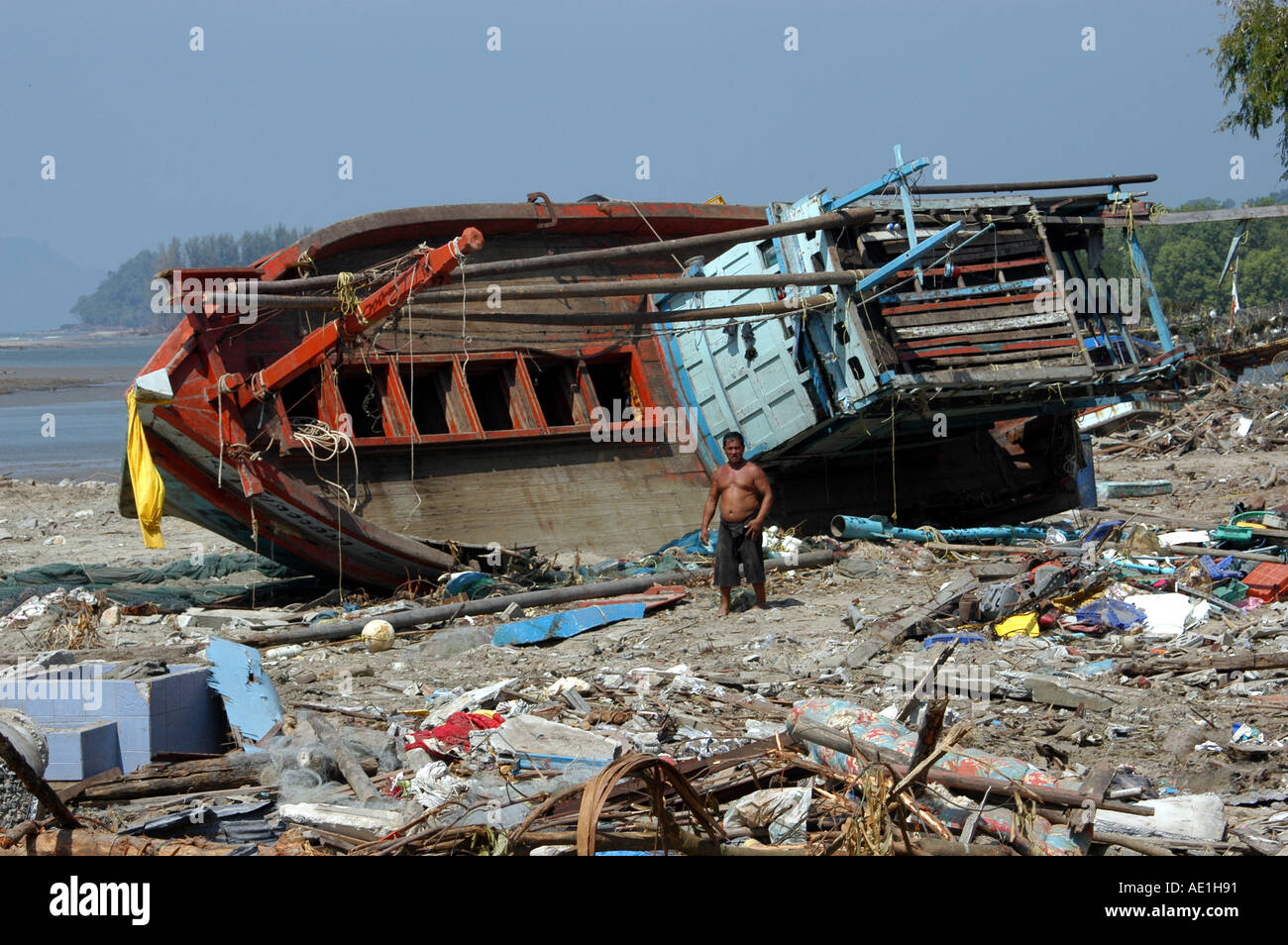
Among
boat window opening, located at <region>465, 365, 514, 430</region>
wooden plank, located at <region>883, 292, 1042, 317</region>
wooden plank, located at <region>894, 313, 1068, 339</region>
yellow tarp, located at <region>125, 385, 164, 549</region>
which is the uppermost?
wooden plank, located at <region>883, 292, 1042, 317</region>

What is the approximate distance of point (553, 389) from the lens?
12.5m

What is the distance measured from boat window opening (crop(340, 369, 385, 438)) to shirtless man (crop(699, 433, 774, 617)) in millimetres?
3433

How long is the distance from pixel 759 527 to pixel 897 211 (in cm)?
365

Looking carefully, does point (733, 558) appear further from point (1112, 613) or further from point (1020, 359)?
point (1020, 359)

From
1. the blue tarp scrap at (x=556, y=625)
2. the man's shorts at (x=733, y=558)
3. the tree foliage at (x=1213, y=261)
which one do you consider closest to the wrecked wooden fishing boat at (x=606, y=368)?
the blue tarp scrap at (x=556, y=625)

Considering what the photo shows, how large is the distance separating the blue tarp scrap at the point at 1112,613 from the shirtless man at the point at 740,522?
7.76 feet

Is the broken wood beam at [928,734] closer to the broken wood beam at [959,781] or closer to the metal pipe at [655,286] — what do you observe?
the broken wood beam at [959,781]

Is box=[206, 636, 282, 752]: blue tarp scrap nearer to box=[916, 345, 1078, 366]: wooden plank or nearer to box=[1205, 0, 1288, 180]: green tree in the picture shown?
box=[916, 345, 1078, 366]: wooden plank

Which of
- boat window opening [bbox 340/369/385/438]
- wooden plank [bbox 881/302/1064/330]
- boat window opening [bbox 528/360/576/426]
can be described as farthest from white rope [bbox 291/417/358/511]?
wooden plank [bbox 881/302/1064/330]

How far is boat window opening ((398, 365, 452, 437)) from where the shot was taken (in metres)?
11.4

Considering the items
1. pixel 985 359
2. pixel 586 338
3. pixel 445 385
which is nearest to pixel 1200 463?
pixel 985 359

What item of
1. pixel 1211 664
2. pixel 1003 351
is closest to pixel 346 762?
pixel 1211 664

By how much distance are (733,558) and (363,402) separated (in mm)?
4005

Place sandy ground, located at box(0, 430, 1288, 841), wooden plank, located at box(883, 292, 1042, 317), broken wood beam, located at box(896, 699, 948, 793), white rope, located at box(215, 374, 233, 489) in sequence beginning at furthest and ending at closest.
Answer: wooden plank, located at box(883, 292, 1042, 317) < white rope, located at box(215, 374, 233, 489) < sandy ground, located at box(0, 430, 1288, 841) < broken wood beam, located at box(896, 699, 948, 793)
